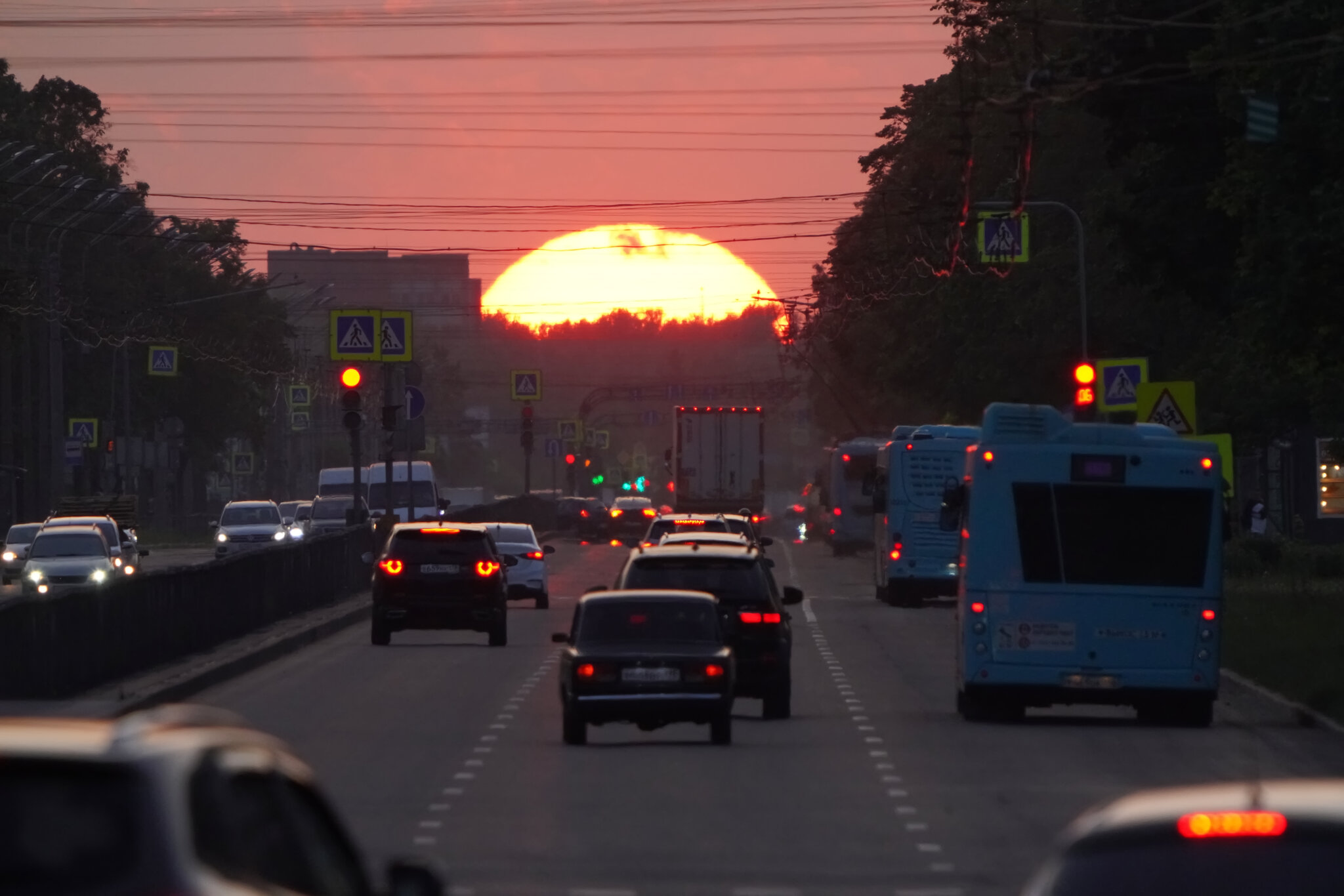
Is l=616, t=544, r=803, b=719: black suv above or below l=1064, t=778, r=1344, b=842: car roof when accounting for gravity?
below

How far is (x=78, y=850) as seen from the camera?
4.41 meters

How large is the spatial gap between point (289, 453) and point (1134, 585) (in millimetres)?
116028

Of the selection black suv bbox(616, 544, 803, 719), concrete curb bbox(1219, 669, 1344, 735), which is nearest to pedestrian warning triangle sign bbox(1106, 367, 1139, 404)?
concrete curb bbox(1219, 669, 1344, 735)

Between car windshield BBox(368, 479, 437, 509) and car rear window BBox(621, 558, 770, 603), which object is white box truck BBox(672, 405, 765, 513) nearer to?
car windshield BBox(368, 479, 437, 509)

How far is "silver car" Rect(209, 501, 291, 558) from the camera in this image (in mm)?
61719

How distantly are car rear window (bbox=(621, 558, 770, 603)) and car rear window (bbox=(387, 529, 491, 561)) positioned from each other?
10890 millimetres

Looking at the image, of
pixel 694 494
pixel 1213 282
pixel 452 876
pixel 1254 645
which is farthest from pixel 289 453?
pixel 452 876

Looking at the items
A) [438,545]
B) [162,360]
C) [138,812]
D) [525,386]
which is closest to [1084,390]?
[438,545]

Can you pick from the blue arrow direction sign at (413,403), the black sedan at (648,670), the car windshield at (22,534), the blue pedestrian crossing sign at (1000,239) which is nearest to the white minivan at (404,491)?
the car windshield at (22,534)

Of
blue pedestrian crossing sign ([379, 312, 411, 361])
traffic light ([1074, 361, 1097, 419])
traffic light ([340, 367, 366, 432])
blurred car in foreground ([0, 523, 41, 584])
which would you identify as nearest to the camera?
traffic light ([1074, 361, 1097, 419])

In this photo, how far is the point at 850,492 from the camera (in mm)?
71750

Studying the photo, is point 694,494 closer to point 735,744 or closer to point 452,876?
point 735,744

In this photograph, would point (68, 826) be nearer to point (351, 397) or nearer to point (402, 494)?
point (351, 397)

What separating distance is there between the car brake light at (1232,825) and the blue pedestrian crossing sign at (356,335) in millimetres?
38924
